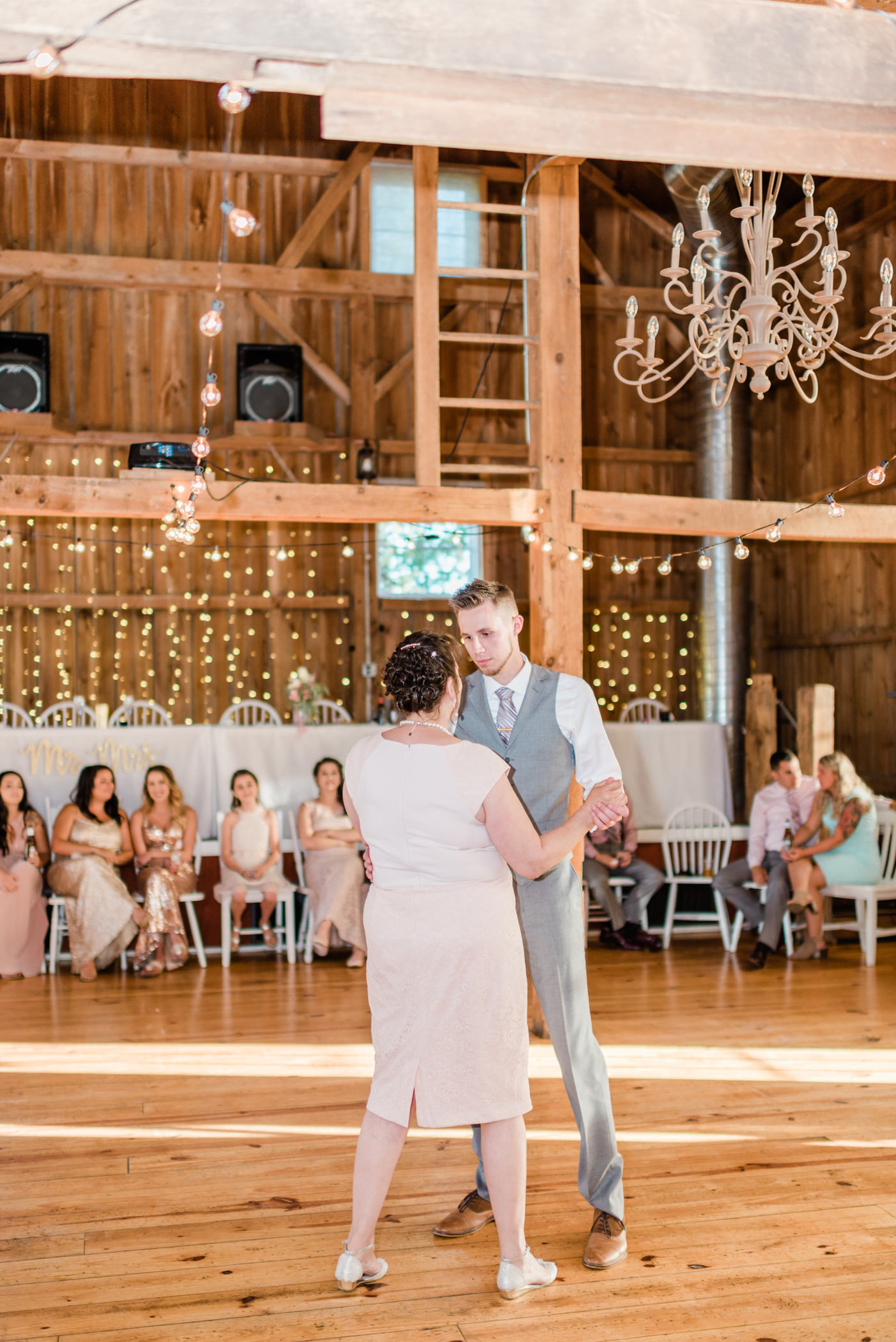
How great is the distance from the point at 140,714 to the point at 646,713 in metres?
4.38

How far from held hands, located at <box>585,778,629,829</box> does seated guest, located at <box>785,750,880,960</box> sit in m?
4.38

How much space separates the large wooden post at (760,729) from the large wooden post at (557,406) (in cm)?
400

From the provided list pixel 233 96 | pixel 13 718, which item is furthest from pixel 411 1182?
pixel 13 718

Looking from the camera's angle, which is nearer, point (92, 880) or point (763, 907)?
point (92, 880)

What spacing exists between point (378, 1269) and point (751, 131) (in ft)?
8.71

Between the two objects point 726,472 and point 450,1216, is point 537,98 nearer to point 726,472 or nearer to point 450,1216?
point 450,1216

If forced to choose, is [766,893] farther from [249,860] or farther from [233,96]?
[233,96]

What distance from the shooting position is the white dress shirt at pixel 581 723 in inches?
109

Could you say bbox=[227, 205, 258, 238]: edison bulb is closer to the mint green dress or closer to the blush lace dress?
the blush lace dress

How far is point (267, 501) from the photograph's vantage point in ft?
→ 19.3

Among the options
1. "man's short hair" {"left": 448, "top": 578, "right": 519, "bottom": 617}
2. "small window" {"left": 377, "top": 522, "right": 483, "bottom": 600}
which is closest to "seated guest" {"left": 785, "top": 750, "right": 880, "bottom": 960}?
"man's short hair" {"left": 448, "top": 578, "right": 519, "bottom": 617}

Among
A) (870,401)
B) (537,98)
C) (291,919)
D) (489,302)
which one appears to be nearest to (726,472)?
(870,401)

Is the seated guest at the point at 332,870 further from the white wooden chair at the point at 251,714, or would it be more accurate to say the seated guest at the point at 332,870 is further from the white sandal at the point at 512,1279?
the white sandal at the point at 512,1279

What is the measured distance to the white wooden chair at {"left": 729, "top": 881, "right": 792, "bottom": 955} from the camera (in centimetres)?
659
